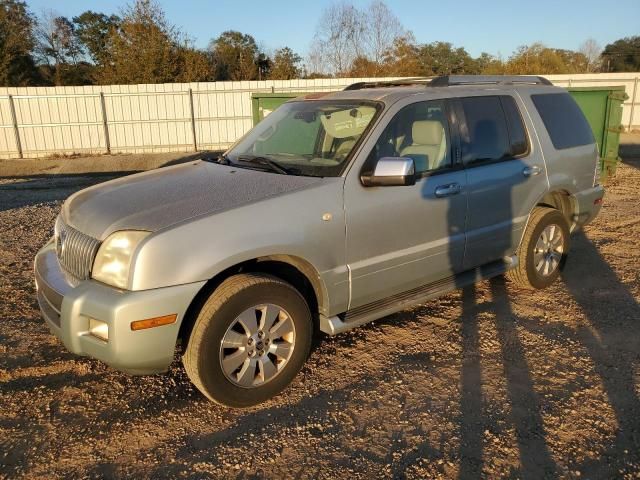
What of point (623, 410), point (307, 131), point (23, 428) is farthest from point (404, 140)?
point (23, 428)

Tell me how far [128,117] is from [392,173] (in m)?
19.5

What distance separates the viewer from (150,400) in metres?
3.46


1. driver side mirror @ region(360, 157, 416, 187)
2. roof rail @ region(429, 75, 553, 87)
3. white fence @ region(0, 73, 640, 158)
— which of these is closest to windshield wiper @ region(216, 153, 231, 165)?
driver side mirror @ region(360, 157, 416, 187)

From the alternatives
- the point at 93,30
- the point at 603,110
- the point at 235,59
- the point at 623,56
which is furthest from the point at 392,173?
the point at 623,56

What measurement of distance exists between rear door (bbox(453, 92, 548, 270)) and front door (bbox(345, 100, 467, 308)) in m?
0.17

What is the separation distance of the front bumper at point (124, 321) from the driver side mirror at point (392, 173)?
1351 millimetres

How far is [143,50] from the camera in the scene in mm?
26656

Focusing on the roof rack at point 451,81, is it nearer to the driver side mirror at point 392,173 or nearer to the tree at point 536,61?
the driver side mirror at point 392,173

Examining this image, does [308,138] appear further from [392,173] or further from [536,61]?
[536,61]

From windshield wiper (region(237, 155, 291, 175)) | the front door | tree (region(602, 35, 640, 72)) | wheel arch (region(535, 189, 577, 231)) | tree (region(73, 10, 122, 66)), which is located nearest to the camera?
the front door

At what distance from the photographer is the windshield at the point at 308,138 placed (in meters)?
3.76

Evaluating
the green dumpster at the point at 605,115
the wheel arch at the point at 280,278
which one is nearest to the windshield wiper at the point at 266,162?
the wheel arch at the point at 280,278

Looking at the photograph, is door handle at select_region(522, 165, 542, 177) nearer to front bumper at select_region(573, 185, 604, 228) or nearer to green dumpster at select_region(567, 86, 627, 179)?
front bumper at select_region(573, 185, 604, 228)

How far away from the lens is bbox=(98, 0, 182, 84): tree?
2666 cm
